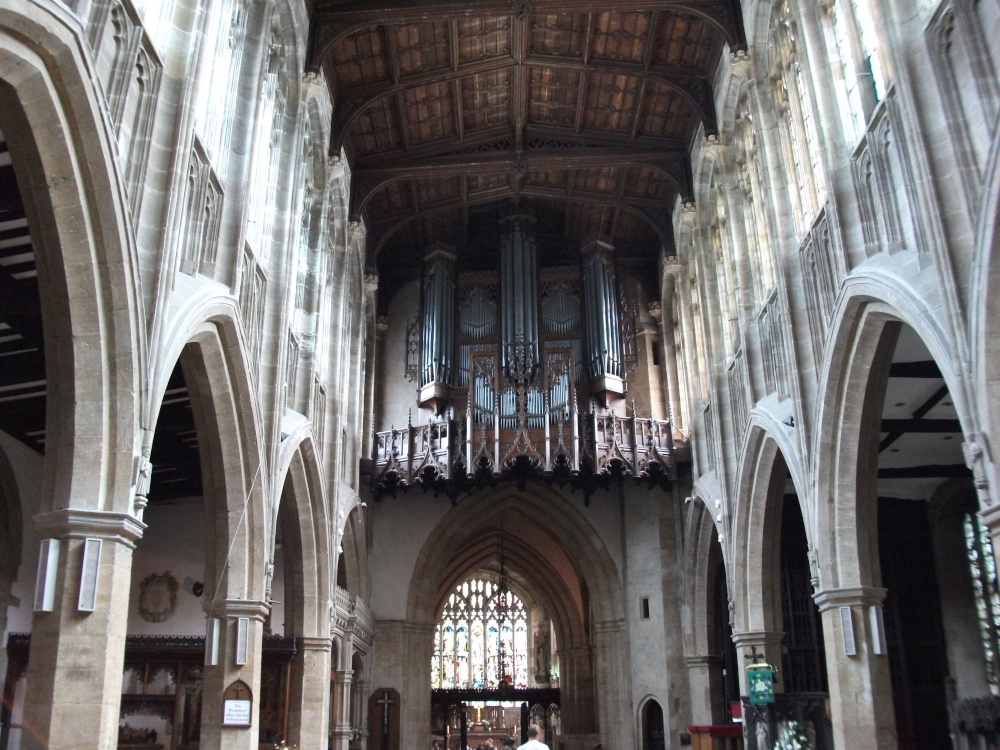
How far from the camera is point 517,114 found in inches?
788

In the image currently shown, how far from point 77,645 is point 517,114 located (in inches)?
590

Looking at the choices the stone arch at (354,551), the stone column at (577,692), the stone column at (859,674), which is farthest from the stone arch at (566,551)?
the stone column at (859,674)

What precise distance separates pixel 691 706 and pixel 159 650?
1141 cm

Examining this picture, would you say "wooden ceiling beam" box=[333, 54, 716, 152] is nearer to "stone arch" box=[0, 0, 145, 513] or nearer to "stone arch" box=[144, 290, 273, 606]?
"stone arch" box=[144, 290, 273, 606]

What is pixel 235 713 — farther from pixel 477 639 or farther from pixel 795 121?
pixel 477 639

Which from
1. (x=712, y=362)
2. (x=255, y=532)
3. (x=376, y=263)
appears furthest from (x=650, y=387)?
(x=255, y=532)

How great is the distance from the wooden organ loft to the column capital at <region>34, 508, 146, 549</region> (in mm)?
12525

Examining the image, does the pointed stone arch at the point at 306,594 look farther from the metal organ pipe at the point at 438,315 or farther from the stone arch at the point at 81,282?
the stone arch at the point at 81,282

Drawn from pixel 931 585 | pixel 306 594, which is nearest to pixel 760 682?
pixel 931 585

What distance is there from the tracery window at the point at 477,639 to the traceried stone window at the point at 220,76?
23526 millimetres

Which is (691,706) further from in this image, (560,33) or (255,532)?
(560,33)

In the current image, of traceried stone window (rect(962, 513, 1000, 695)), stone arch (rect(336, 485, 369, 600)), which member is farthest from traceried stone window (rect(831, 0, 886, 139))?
stone arch (rect(336, 485, 369, 600))

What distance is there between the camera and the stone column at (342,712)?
60.6 ft

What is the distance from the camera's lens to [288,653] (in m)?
15.5
